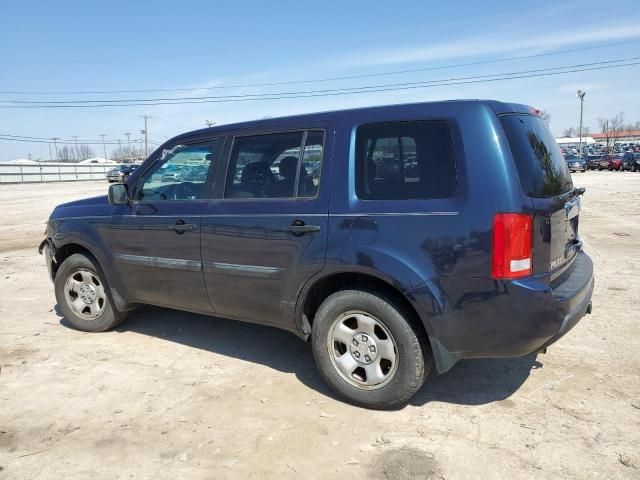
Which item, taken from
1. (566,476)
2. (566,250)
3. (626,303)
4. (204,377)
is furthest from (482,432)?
(626,303)

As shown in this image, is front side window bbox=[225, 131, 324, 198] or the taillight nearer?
the taillight

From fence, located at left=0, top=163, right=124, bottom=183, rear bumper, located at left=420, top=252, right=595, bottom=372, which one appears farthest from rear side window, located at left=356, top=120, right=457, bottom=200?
fence, located at left=0, top=163, right=124, bottom=183

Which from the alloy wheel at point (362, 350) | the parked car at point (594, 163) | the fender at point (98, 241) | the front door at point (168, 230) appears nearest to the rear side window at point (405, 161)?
the alloy wheel at point (362, 350)

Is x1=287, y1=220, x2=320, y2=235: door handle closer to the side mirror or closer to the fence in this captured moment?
the side mirror

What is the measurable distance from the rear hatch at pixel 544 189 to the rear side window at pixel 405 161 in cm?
39

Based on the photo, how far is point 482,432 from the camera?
3148mm

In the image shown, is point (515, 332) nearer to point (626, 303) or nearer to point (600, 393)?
point (600, 393)

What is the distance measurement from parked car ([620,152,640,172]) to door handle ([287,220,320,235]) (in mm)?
46143

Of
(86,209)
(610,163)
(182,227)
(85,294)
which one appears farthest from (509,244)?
(610,163)

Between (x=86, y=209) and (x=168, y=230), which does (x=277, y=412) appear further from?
(x=86, y=209)

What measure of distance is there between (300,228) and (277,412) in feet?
4.07

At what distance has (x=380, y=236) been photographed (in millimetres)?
3250

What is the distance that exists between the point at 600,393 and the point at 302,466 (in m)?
2.15

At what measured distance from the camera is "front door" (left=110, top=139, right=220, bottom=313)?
167 inches
